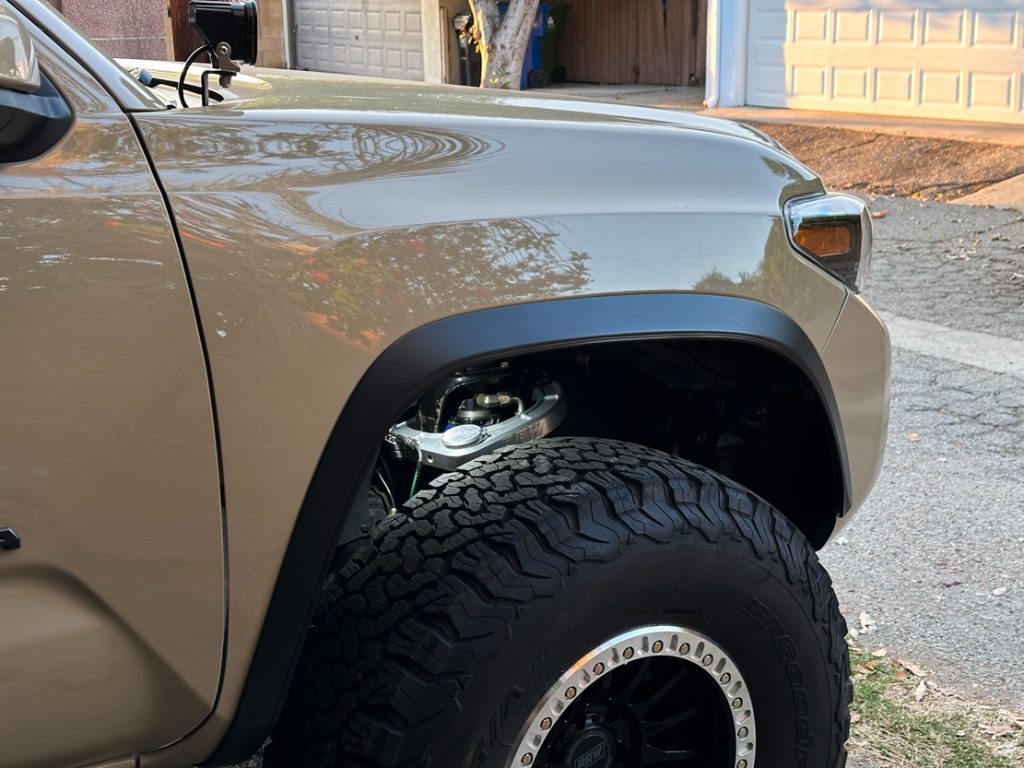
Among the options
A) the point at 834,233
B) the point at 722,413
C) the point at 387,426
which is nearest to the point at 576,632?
the point at 387,426

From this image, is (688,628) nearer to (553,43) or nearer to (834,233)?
(834,233)

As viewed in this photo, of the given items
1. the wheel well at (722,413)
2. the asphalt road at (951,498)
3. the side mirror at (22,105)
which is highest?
the side mirror at (22,105)

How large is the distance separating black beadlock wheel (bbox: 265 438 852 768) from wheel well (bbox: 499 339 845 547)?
0.92 ft

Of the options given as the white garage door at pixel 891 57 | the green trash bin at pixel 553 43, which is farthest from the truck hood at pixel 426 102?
the green trash bin at pixel 553 43

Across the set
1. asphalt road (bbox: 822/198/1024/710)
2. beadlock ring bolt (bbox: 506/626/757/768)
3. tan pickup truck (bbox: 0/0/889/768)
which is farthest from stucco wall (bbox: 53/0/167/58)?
asphalt road (bbox: 822/198/1024/710)

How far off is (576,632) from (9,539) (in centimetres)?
85

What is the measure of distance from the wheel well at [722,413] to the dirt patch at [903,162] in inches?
316

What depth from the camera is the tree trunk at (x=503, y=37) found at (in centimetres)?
1330

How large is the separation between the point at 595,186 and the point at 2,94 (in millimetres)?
918

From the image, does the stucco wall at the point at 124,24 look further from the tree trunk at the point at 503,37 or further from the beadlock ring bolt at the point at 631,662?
the tree trunk at the point at 503,37

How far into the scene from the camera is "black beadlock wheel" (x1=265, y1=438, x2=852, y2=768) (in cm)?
183

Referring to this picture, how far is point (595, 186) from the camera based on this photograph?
2016 mm

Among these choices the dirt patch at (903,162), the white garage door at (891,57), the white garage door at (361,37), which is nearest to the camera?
the dirt patch at (903,162)

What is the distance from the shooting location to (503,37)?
13.4 meters
